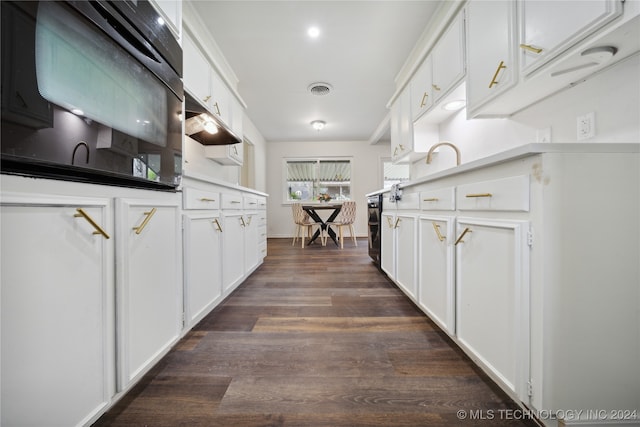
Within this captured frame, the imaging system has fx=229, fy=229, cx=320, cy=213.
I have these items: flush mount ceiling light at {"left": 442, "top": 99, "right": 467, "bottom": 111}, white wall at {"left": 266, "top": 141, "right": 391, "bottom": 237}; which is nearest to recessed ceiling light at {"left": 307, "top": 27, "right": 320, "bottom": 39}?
flush mount ceiling light at {"left": 442, "top": 99, "right": 467, "bottom": 111}

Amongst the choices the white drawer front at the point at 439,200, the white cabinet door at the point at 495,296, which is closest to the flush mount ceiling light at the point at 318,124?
the white drawer front at the point at 439,200

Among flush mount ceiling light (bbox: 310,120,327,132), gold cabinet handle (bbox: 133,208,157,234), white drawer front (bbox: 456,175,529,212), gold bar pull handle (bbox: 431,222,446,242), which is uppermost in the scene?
flush mount ceiling light (bbox: 310,120,327,132)

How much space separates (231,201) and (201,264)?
59 cm

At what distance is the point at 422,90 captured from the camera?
82.4 inches

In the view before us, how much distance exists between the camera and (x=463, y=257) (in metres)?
0.97

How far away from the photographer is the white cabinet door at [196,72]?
63.4 inches

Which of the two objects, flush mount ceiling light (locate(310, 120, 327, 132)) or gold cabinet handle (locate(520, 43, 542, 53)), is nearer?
gold cabinet handle (locate(520, 43, 542, 53))

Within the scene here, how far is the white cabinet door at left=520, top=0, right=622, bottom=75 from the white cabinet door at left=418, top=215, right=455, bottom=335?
0.79 m

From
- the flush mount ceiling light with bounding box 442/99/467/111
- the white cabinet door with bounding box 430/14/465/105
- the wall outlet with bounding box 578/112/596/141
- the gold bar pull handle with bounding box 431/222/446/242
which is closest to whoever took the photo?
the wall outlet with bounding box 578/112/596/141

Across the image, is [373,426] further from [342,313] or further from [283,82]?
[283,82]

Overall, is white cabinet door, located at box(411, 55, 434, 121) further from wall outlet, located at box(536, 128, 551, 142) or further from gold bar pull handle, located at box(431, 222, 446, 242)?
gold bar pull handle, located at box(431, 222, 446, 242)

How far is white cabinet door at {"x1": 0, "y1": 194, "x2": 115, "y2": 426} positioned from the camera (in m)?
0.47

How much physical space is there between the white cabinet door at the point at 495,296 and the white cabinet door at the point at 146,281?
1236mm

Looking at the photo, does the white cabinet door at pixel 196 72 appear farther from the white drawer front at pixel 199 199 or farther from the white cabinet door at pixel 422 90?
the white cabinet door at pixel 422 90
